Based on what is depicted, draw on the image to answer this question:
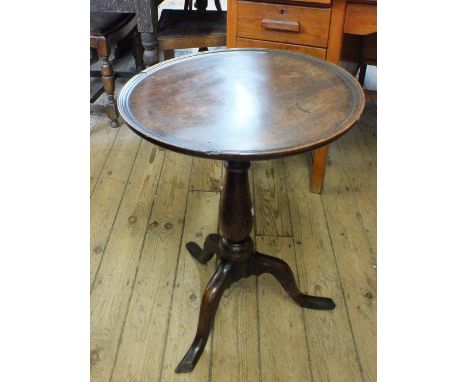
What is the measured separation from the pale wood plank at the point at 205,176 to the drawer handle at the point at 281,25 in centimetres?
77

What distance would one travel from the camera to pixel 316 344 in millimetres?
1388

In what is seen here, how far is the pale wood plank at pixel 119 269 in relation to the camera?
1.37m

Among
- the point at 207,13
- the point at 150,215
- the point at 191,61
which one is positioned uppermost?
the point at 191,61

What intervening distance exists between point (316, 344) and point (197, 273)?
0.49 meters

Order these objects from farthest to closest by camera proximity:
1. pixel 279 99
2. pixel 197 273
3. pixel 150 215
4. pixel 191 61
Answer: pixel 150 215
pixel 197 273
pixel 191 61
pixel 279 99

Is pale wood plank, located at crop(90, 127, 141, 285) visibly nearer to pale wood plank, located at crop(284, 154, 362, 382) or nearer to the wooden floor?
the wooden floor

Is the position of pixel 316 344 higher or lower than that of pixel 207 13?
lower

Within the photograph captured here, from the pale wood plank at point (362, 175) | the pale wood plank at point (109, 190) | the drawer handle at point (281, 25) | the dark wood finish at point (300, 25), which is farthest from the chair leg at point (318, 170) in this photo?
the pale wood plank at point (109, 190)

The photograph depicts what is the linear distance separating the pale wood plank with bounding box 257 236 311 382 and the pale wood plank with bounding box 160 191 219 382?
18 cm

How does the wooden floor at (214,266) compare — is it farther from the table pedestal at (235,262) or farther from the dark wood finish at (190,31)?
the dark wood finish at (190,31)

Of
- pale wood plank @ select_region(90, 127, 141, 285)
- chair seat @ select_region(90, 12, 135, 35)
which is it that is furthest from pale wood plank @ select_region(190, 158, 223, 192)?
chair seat @ select_region(90, 12, 135, 35)

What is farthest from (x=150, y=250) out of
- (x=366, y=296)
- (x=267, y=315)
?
(x=366, y=296)

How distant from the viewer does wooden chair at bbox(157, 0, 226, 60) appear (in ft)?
7.12

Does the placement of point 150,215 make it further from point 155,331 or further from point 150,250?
point 155,331
